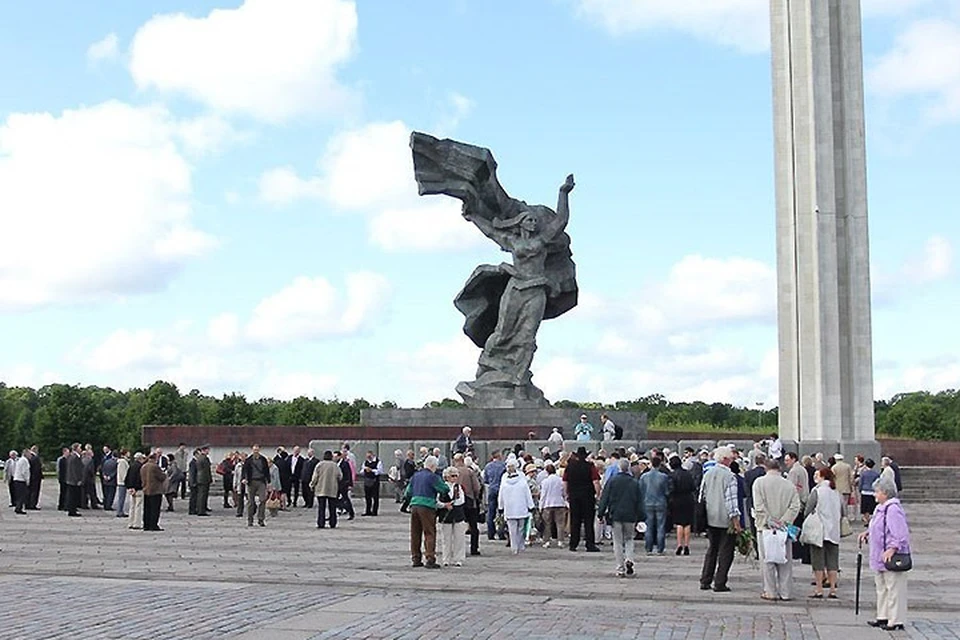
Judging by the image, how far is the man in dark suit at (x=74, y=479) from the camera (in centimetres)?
2564

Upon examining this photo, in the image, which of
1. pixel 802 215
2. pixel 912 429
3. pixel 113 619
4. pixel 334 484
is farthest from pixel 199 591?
pixel 912 429

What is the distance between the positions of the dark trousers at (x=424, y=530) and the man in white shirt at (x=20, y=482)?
13720mm

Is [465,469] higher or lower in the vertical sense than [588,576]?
higher

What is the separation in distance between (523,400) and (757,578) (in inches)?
747

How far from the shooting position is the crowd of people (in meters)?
13.0

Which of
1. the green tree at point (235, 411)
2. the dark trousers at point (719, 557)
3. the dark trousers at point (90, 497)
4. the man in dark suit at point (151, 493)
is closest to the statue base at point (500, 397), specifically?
the dark trousers at point (90, 497)

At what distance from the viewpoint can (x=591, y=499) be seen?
60.2 ft

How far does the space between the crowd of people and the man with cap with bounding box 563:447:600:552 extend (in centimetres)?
2

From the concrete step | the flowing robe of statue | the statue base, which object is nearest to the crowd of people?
the statue base

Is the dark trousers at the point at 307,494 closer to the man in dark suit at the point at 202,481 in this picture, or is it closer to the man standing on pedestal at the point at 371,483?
the man standing on pedestal at the point at 371,483

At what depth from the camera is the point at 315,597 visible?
41.5ft

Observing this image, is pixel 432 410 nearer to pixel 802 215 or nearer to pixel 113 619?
pixel 802 215

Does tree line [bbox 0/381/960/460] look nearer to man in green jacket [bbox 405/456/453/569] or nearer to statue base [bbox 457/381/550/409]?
A: statue base [bbox 457/381/550/409]

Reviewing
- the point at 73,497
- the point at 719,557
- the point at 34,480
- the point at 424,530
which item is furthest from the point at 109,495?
the point at 719,557
